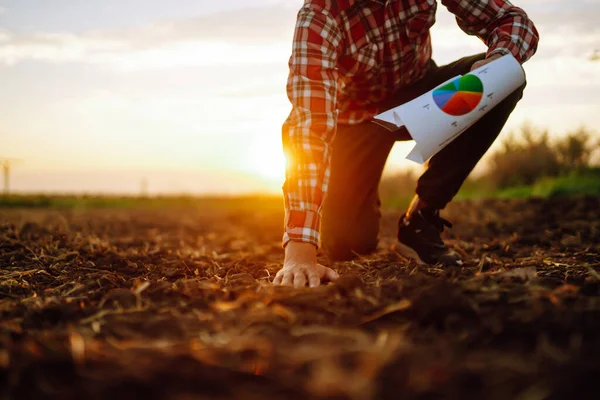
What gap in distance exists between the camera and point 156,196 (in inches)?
503

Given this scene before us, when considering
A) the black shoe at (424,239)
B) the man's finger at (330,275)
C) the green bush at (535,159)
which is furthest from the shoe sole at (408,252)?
the green bush at (535,159)

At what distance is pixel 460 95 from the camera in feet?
6.95

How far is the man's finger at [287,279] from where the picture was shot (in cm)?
196

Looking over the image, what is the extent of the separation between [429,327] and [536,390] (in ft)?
1.30

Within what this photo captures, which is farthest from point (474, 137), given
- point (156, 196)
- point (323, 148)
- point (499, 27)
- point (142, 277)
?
point (156, 196)

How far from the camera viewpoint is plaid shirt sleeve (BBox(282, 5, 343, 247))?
2.12 m

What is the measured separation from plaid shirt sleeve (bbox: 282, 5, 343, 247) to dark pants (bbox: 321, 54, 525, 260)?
0.82m

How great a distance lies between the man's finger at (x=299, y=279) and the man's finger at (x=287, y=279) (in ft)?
0.06

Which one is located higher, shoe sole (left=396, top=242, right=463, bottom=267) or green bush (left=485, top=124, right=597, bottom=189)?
green bush (left=485, top=124, right=597, bottom=189)

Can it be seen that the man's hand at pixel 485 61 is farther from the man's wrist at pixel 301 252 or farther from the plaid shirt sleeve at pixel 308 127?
the man's wrist at pixel 301 252

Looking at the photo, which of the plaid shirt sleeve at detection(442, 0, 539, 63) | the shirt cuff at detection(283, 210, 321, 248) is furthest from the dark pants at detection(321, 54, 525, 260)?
the shirt cuff at detection(283, 210, 321, 248)

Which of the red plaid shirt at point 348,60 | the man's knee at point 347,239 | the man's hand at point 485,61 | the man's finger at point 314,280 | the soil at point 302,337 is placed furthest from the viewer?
the man's knee at point 347,239

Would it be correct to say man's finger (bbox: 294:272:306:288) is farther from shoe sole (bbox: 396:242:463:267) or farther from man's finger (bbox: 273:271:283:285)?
shoe sole (bbox: 396:242:463:267)

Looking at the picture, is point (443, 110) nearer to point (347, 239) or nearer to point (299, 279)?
point (299, 279)
